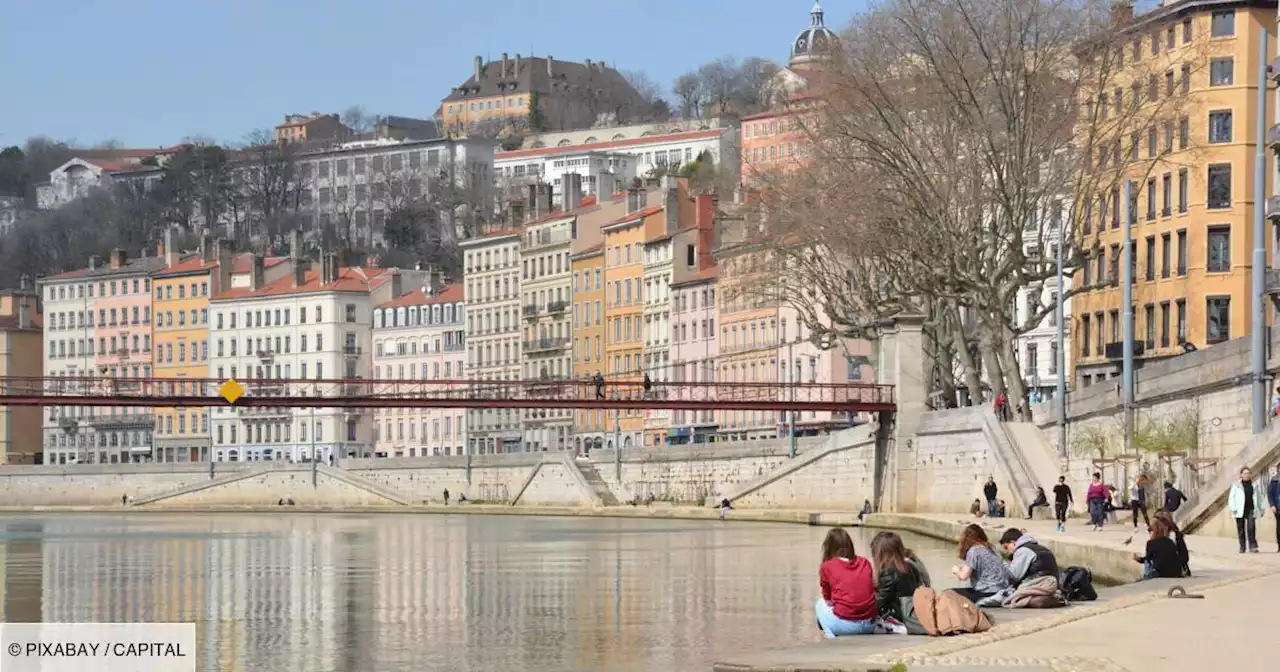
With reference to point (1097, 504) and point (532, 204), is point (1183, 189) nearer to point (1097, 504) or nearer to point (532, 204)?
point (1097, 504)

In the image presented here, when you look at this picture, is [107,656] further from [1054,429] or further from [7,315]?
[7,315]

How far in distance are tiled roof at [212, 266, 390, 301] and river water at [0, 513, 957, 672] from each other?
250 ft

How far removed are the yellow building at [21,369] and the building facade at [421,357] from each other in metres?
28.6

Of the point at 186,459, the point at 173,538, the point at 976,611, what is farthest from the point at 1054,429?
the point at 186,459

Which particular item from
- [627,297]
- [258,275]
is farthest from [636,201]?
[258,275]

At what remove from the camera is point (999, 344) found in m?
59.6

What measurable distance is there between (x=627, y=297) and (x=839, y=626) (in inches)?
3971

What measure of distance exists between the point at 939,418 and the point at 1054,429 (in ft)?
29.8

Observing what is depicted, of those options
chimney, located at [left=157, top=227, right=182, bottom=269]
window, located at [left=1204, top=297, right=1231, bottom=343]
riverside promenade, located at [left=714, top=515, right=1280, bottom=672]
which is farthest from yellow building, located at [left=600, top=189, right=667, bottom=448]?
riverside promenade, located at [left=714, top=515, right=1280, bottom=672]

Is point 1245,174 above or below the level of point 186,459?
above

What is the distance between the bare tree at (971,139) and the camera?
2239 inches

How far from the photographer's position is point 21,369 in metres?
166

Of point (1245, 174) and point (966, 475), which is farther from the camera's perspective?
point (1245, 174)

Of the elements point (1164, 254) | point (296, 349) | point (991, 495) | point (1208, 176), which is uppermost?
point (1208, 176)
